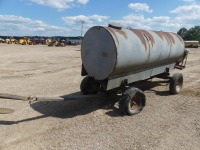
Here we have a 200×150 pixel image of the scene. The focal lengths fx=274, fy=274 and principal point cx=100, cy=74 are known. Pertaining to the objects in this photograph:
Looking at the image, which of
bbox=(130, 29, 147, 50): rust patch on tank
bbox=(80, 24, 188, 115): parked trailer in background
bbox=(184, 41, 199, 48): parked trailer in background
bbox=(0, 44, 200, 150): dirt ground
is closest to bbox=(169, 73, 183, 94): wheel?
bbox=(0, 44, 200, 150): dirt ground

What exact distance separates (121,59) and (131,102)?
141cm

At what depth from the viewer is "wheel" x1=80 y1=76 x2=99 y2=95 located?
9.10 meters

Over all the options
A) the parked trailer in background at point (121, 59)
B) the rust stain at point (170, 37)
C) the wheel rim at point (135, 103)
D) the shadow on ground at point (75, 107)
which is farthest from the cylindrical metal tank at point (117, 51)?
the rust stain at point (170, 37)

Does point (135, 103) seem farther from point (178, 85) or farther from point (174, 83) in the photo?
point (178, 85)

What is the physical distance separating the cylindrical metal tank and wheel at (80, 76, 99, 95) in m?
0.71

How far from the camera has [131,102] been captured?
8.12 meters

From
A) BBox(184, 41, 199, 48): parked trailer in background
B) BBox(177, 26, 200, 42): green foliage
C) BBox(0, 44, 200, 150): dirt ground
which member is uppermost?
BBox(177, 26, 200, 42): green foliage

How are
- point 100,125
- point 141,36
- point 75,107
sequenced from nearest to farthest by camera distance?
point 100,125 < point 75,107 < point 141,36

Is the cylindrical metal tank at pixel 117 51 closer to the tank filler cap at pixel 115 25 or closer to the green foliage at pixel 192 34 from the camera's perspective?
the tank filler cap at pixel 115 25

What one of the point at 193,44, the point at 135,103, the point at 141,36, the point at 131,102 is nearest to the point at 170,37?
the point at 141,36

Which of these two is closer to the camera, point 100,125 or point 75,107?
point 100,125

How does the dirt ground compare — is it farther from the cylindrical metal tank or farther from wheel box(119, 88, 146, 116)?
the cylindrical metal tank

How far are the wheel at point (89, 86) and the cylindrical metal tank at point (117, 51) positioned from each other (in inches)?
27.8

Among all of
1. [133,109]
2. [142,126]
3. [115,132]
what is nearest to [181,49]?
[133,109]
